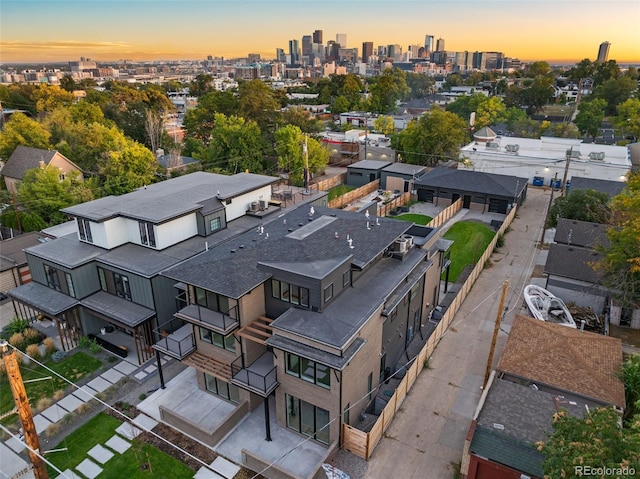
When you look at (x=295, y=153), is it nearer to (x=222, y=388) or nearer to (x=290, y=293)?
(x=290, y=293)

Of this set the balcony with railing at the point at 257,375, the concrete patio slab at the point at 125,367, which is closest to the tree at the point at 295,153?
the concrete patio slab at the point at 125,367

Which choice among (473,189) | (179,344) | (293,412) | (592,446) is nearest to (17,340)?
(179,344)

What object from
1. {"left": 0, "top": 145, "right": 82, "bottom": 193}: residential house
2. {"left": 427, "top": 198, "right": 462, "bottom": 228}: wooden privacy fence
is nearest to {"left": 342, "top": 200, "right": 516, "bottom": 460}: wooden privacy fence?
{"left": 427, "top": 198, "right": 462, "bottom": 228}: wooden privacy fence

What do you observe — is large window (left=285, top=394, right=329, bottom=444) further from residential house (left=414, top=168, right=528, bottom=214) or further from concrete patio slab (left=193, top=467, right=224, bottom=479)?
residential house (left=414, top=168, right=528, bottom=214)

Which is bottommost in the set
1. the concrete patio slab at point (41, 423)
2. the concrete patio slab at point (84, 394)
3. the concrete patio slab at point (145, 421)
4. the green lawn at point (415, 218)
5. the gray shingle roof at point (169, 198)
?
the concrete patio slab at point (41, 423)

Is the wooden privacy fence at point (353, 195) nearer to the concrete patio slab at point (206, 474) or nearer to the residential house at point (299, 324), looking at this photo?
the residential house at point (299, 324)

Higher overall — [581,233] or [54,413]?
[581,233]
